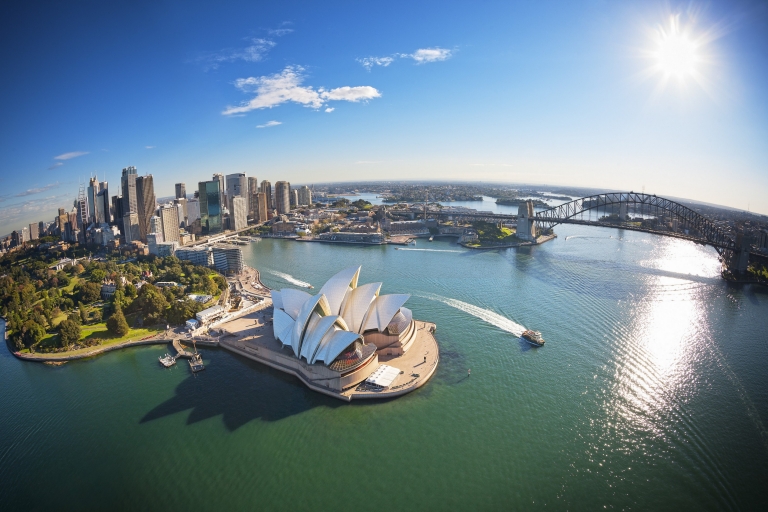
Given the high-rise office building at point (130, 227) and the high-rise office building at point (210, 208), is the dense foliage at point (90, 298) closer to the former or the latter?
the high-rise office building at point (130, 227)

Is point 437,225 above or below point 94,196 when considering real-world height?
below

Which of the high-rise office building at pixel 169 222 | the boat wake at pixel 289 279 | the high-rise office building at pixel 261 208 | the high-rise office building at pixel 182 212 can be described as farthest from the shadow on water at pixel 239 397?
the high-rise office building at pixel 261 208

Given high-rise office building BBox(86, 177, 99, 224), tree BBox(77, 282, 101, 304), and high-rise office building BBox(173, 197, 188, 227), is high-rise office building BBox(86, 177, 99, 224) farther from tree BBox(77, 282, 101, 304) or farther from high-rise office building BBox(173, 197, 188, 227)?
tree BBox(77, 282, 101, 304)

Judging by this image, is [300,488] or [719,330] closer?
[300,488]

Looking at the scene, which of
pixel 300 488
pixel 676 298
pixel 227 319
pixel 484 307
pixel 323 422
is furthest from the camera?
pixel 676 298

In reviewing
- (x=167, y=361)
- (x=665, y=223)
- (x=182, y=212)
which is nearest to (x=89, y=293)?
(x=167, y=361)

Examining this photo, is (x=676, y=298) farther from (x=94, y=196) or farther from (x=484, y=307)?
(x=94, y=196)

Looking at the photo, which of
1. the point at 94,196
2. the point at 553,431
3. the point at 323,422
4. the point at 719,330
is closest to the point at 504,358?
the point at 553,431

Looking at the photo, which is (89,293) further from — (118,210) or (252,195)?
(252,195)
